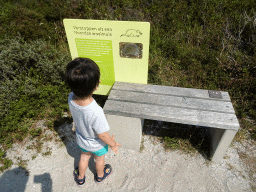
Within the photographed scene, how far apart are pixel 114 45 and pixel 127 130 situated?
4.08 ft

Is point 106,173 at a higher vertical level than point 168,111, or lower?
lower

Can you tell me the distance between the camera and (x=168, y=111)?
2334 millimetres

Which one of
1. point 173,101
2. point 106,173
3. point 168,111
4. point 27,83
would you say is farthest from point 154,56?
point 106,173

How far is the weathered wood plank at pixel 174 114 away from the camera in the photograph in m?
2.17

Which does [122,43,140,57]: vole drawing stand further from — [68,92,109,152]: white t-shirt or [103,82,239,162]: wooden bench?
[68,92,109,152]: white t-shirt

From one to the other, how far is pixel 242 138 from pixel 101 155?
235 cm

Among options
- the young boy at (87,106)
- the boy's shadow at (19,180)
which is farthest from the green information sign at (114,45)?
the boy's shadow at (19,180)

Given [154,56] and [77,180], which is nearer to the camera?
[77,180]

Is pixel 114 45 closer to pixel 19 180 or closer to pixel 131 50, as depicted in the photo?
pixel 131 50

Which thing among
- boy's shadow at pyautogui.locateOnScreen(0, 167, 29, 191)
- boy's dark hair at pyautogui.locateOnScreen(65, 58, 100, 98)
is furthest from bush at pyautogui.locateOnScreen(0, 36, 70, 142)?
boy's dark hair at pyautogui.locateOnScreen(65, 58, 100, 98)

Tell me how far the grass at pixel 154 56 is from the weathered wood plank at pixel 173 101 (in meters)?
0.71

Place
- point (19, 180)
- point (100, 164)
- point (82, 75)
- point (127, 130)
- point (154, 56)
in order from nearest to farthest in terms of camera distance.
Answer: point (82, 75), point (100, 164), point (19, 180), point (127, 130), point (154, 56)

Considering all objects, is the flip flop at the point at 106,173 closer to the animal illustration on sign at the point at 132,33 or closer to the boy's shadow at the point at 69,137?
the boy's shadow at the point at 69,137

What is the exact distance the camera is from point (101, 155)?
2098mm
